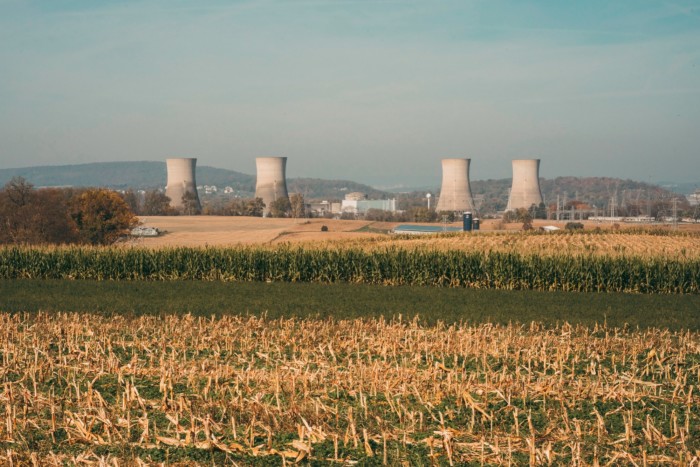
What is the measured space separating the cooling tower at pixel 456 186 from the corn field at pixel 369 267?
42246mm

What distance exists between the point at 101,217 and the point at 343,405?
49047mm

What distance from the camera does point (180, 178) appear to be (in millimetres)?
80875

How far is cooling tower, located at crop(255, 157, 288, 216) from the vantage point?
255 feet

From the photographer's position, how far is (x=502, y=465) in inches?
229

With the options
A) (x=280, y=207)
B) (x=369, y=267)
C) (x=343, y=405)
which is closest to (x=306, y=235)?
(x=280, y=207)

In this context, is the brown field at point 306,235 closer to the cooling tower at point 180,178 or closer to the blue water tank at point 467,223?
the blue water tank at point 467,223

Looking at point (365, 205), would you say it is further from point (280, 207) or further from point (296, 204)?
point (280, 207)

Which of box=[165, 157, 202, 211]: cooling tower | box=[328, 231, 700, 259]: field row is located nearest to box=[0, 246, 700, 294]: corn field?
box=[328, 231, 700, 259]: field row

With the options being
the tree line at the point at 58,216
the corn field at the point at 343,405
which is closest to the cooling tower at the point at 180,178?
the tree line at the point at 58,216

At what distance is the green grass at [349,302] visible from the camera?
19.8m

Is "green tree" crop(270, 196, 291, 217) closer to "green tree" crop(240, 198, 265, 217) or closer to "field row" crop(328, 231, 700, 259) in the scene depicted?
"green tree" crop(240, 198, 265, 217)

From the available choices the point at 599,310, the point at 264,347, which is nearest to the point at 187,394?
the point at 264,347

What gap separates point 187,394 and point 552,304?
16765mm

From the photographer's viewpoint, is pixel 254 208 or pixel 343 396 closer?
pixel 343 396
